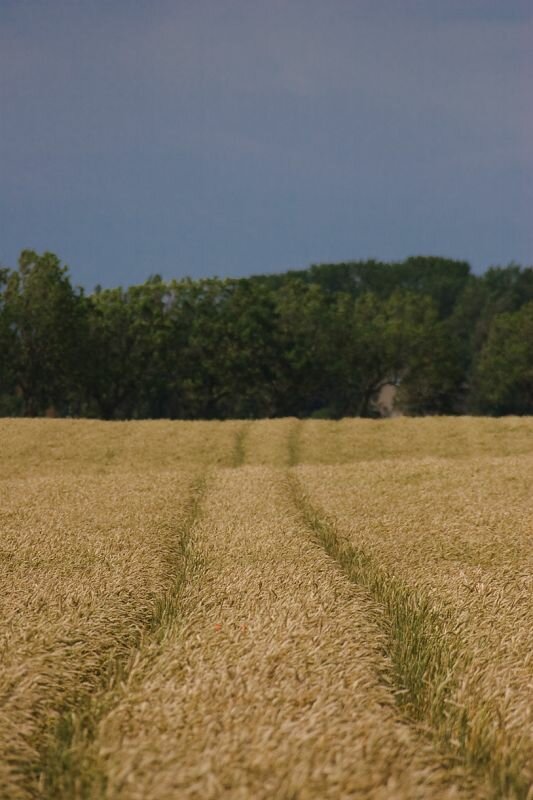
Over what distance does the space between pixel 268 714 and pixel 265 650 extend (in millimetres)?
1004

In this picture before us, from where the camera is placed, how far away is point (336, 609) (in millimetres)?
6414

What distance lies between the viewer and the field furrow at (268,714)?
343 cm

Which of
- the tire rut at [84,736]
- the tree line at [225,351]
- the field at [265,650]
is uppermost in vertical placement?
the tree line at [225,351]

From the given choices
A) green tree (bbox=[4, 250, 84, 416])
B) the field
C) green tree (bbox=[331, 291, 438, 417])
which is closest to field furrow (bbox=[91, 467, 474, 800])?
the field

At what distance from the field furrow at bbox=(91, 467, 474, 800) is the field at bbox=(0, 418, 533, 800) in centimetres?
2

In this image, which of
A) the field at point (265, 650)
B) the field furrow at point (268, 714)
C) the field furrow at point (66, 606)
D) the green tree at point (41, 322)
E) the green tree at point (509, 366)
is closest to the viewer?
the field furrow at point (268, 714)

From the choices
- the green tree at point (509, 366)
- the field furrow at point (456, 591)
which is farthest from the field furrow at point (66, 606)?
the green tree at point (509, 366)

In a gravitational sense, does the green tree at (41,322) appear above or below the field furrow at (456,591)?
above

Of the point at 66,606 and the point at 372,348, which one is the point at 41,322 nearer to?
the point at 372,348

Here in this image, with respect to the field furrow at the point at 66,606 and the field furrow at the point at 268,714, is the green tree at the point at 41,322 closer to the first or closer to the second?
the field furrow at the point at 66,606

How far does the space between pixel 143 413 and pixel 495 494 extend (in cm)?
6276

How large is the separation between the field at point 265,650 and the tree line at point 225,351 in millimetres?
40898

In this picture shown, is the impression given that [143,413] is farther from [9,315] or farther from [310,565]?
[310,565]

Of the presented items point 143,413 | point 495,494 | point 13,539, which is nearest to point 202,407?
point 143,413
